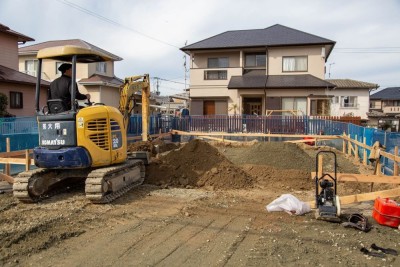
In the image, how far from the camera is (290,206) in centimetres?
657

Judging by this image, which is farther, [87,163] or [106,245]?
[87,163]

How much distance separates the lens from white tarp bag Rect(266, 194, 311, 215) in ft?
21.4

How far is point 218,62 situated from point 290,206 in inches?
1042

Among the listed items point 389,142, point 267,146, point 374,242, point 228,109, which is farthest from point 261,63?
point 374,242

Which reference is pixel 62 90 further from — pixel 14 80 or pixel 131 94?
pixel 14 80

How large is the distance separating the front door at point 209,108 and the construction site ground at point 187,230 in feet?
72.7

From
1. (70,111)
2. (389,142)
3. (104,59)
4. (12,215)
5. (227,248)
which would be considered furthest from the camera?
(389,142)

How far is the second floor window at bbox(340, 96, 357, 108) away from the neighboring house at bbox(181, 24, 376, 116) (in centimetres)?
1797

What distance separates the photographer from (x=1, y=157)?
920cm

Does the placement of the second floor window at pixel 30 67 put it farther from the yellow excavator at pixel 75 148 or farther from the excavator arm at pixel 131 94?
the yellow excavator at pixel 75 148

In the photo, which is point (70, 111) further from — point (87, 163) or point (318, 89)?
point (318, 89)

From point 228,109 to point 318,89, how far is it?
7453mm

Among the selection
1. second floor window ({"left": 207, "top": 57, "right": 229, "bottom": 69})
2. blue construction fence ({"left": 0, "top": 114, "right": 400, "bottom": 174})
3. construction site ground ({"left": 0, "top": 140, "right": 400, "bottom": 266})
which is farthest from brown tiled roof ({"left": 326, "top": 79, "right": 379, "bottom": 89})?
construction site ground ({"left": 0, "top": 140, "right": 400, "bottom": 266})

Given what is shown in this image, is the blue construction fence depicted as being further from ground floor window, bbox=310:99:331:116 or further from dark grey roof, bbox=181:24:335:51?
dark grey roof, bbox=181:24:335:51
